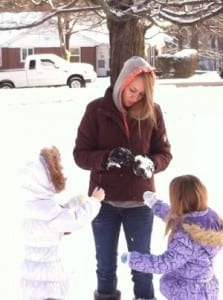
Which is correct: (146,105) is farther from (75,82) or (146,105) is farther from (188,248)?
(75,82)

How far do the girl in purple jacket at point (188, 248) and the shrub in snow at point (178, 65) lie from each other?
107 feet

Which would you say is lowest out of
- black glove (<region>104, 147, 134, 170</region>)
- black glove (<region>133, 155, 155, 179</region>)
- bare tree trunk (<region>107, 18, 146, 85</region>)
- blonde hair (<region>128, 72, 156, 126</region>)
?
black glove (<region>133, 155, 155, 179</region>)

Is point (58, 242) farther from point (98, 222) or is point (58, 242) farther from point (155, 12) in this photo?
point (155, 12)

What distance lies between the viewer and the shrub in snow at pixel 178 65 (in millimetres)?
35656

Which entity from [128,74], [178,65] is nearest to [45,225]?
[128,74]

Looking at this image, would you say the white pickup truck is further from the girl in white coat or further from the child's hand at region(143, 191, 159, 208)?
the girl in white coat

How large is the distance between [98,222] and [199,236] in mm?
818

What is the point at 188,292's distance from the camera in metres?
3.37

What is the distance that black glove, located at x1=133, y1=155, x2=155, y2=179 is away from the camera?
3738mm

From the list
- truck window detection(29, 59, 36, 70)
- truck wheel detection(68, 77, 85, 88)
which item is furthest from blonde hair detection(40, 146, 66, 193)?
truck window detection(29, 59, 36, 70)

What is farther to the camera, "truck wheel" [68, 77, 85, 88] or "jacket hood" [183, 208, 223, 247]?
"truck wheel" [68, 77, 85, 88]

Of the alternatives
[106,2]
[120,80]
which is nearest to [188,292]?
[120,80]

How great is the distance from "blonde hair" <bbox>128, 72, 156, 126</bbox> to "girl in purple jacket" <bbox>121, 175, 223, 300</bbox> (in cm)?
59

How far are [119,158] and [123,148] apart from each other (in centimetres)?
9
